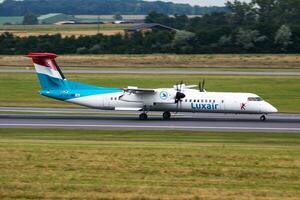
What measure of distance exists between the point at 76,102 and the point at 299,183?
27279mm

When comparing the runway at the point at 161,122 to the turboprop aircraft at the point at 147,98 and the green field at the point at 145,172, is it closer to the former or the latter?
the turboprop aircraft at the point at 147,98

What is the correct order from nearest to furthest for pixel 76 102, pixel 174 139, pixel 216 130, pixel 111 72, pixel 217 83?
pixel 174 139 → pixel 216 130 → pixel 76 102 → pixel 217 83 → pixel 111 72

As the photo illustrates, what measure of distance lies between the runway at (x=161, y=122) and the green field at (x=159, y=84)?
8925mm

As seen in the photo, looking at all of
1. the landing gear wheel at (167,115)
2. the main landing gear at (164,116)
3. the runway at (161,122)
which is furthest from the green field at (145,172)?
the landing gear wheel at (167,115)

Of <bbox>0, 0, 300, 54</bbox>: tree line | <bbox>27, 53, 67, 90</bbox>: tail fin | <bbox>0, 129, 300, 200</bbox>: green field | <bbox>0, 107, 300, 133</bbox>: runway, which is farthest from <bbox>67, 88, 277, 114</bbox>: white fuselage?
<bbox>0, 0, 300, 54</bbox>: tree line

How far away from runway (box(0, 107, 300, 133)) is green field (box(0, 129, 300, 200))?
1082cm

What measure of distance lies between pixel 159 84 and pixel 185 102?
64.6 ft

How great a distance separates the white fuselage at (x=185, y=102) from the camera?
140ft

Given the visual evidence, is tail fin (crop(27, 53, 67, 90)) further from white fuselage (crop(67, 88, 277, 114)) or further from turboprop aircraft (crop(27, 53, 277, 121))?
white fuselage (crop(67, 88, 277, 114))

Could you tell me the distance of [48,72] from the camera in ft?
147

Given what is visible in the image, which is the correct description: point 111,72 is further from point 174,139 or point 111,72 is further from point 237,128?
point 174,139

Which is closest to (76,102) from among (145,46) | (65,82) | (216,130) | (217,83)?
(65,82)

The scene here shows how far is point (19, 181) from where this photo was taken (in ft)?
61.3

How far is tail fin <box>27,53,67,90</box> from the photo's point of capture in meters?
44.9
